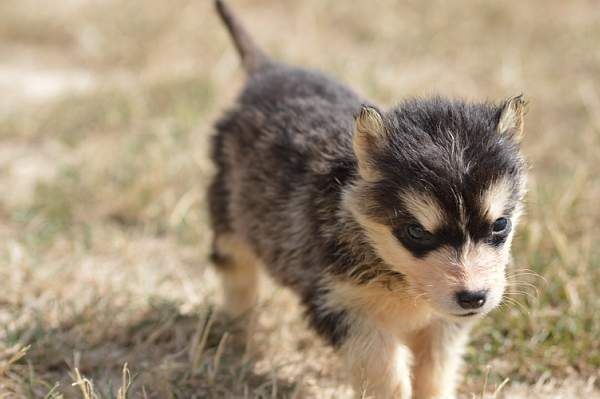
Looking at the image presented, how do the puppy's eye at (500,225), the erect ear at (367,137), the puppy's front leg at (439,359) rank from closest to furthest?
1. the puppy's eye at (500,225)
2. the erect ear at (367,137)
3. the puppy's front leg at (439,359)

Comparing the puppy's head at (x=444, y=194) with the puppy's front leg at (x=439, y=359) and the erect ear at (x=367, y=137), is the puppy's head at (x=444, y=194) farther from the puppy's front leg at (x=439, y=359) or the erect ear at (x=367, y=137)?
the puppy's front leg at (x=439, y=359)

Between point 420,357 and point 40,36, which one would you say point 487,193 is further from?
point 40,36

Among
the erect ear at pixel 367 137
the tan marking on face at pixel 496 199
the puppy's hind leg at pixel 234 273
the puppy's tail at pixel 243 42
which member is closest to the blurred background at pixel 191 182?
the puppy's hind leg at pixel 234 273

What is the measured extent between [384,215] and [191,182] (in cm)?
401

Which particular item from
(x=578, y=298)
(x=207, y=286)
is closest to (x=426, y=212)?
(x=578, y=298)

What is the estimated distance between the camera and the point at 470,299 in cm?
401

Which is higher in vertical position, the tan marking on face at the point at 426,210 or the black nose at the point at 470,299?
the tan marking on face at the point at 426,210

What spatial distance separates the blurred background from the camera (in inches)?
216

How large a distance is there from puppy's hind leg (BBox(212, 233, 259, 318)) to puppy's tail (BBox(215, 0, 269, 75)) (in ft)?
4.96

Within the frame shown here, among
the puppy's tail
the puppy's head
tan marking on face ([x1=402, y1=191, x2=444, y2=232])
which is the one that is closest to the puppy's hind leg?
the puppy's tail

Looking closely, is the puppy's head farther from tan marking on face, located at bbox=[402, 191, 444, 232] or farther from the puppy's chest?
the puppy's chest

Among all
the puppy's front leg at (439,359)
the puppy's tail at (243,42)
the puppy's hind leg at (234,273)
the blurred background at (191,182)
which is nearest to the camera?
the puppy's front leg at (439,359)

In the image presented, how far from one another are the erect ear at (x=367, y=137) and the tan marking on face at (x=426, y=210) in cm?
33

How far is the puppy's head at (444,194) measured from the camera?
411cm
